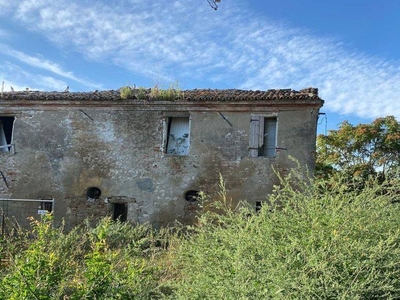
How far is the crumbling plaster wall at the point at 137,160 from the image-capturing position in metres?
11.5

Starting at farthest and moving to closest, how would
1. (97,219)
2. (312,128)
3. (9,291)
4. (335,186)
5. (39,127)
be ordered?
(39,127) → (97,219) → (312,128) → (335,186) → (9,291)

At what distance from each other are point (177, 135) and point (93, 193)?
3494 millimetres

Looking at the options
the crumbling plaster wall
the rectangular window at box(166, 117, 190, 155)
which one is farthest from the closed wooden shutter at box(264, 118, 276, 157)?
the rectangular window at box(166, 117, 190, 155)

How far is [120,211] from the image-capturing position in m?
12.5

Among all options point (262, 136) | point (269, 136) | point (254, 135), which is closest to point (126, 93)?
point (254, 135)

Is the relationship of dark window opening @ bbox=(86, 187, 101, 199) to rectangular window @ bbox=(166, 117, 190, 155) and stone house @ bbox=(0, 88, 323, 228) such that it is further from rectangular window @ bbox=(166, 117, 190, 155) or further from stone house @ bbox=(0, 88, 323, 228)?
rectangular window @ bbox=(166, 117, 190, 155)

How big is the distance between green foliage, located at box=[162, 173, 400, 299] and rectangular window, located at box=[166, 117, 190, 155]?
8.12 meters

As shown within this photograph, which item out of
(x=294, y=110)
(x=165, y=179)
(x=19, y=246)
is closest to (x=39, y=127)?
(x=165, y=179)

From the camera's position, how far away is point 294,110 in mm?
11500

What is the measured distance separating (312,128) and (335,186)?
7154mm

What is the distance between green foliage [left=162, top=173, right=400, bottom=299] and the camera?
10.3 feet

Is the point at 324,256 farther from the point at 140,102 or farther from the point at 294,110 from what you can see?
the point at 140,102

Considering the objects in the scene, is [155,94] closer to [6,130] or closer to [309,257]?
[6,130]

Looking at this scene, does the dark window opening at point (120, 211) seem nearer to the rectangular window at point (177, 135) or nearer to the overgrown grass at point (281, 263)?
the rectangular window at point (177, 135)
